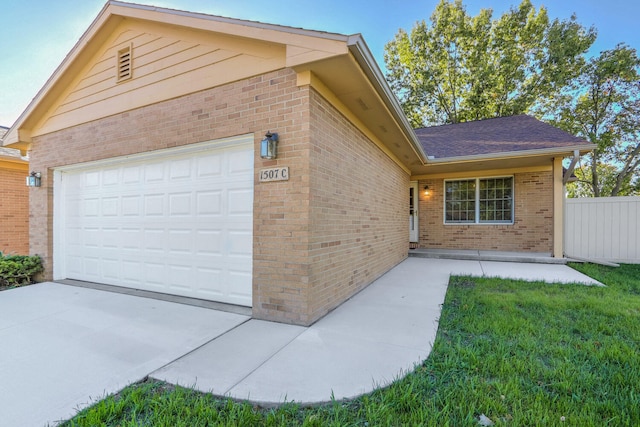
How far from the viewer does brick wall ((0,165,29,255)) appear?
25.7ft

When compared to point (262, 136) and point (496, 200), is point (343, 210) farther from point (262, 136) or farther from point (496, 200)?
point (496, 200)

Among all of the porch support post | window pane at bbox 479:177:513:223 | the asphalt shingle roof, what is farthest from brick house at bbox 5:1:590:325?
window pane at bbox 479:177:513:223

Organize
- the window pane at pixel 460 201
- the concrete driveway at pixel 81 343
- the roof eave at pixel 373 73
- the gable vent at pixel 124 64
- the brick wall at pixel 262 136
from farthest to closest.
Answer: the window pane at pixel 460 201, the gable vent at pixel 124 64, the brick wall at pixel 262 136, the roof eave at pixel 373 73, the concrete driveway at pixel 81 343

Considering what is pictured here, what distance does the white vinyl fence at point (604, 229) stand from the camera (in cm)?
793

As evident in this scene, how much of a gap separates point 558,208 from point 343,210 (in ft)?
22.1

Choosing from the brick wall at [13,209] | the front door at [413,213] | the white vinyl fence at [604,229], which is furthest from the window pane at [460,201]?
the brick wall at [13,209]

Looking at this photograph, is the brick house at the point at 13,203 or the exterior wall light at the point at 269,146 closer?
the exterior wall light at the point at 269,146

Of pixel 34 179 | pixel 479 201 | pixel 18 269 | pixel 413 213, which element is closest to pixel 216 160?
A: pixel 34 179

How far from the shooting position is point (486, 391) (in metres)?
2.16

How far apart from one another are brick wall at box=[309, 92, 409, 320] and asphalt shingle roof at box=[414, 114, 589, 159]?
3.39 metres

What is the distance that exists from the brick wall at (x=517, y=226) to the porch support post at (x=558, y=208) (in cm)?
82

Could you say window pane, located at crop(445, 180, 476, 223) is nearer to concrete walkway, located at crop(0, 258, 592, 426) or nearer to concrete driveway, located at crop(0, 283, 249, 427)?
concrete walkway, located at crop(0, 258, 592, 426)

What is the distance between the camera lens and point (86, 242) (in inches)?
231

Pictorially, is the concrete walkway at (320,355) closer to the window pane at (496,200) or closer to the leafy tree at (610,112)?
the window pane at (496,200)
